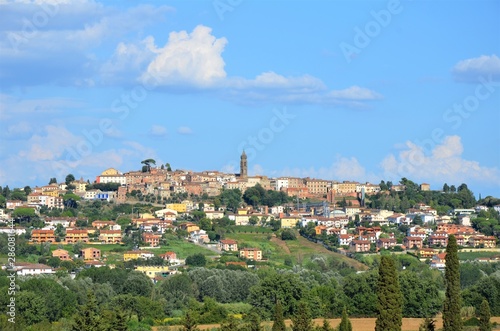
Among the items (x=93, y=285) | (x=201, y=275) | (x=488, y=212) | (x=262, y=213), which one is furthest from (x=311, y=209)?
(x=93, y=285)

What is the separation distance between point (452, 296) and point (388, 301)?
5.87 ft

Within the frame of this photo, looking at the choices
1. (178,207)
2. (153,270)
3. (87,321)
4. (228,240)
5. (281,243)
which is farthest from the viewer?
(178,207)

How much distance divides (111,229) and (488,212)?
1299 inches

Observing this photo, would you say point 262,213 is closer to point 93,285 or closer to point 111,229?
point 111,229

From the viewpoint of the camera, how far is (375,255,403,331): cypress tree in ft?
101

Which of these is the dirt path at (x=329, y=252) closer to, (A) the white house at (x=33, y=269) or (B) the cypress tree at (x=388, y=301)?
(A) the white house at (x=33, y=269)

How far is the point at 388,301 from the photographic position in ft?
→ 101

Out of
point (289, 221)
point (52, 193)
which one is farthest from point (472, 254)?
point (52, 193)

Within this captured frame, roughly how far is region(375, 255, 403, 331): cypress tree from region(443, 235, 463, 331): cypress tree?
1.37m

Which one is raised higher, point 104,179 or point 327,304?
point 104,179

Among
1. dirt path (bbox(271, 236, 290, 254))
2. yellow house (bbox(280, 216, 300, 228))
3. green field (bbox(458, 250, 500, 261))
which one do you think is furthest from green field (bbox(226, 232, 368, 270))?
green field (bbox(458, 250, 500, 261))

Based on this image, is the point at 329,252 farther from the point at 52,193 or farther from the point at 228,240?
the point at 52,193

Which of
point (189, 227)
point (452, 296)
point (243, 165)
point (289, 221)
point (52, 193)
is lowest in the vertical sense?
point (452, 296)

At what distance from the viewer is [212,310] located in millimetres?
43156
